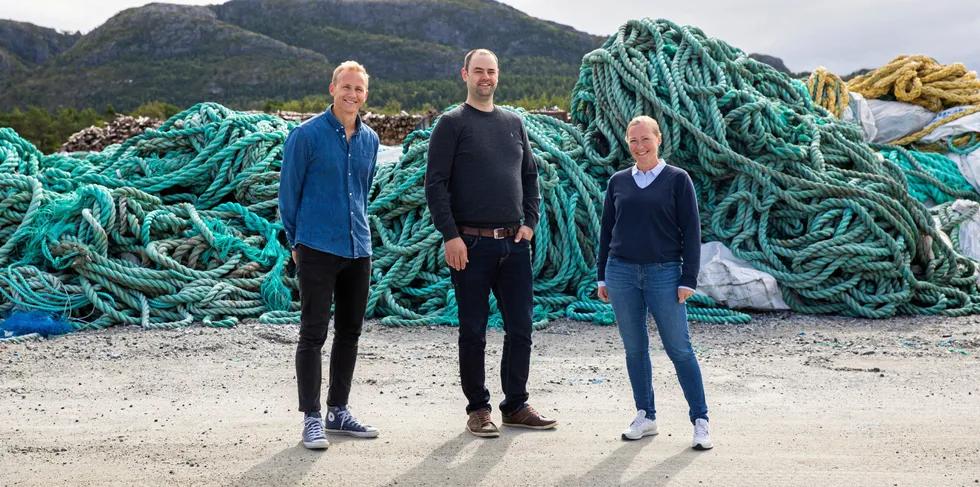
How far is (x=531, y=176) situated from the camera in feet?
12.5

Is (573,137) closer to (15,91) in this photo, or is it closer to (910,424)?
(910,424)

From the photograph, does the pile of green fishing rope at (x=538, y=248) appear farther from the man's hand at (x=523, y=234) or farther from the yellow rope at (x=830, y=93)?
the yellow rope at (x=830, y=93)

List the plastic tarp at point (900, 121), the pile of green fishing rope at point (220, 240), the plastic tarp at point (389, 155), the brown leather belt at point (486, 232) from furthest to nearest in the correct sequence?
the plastic tarp at point (900, 121)
the plastic tarp at point (389, 155)
the pile of green fishing rope at point (220, 240)
the brown leather belt at point (486, 232)

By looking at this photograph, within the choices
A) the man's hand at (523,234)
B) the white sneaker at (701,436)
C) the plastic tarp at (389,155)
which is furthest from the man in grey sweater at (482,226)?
the plastic tarp at (389,155)

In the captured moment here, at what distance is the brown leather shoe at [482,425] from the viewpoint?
3.53 meters

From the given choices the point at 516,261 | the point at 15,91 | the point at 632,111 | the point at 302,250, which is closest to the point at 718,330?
the point at 632,111

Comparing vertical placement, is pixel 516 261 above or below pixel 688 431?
above

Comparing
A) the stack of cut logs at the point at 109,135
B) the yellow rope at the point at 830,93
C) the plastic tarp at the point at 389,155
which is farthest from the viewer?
the stack of cut logs at the point at 109,135

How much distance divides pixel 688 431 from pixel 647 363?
13.0 inches

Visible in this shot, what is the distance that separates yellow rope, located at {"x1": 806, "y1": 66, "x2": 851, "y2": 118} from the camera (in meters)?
9.09

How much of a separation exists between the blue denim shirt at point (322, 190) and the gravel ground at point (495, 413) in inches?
31.9

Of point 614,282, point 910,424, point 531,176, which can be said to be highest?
point 531,176

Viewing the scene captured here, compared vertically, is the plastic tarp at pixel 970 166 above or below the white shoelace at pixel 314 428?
above

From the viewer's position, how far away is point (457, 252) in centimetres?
350
